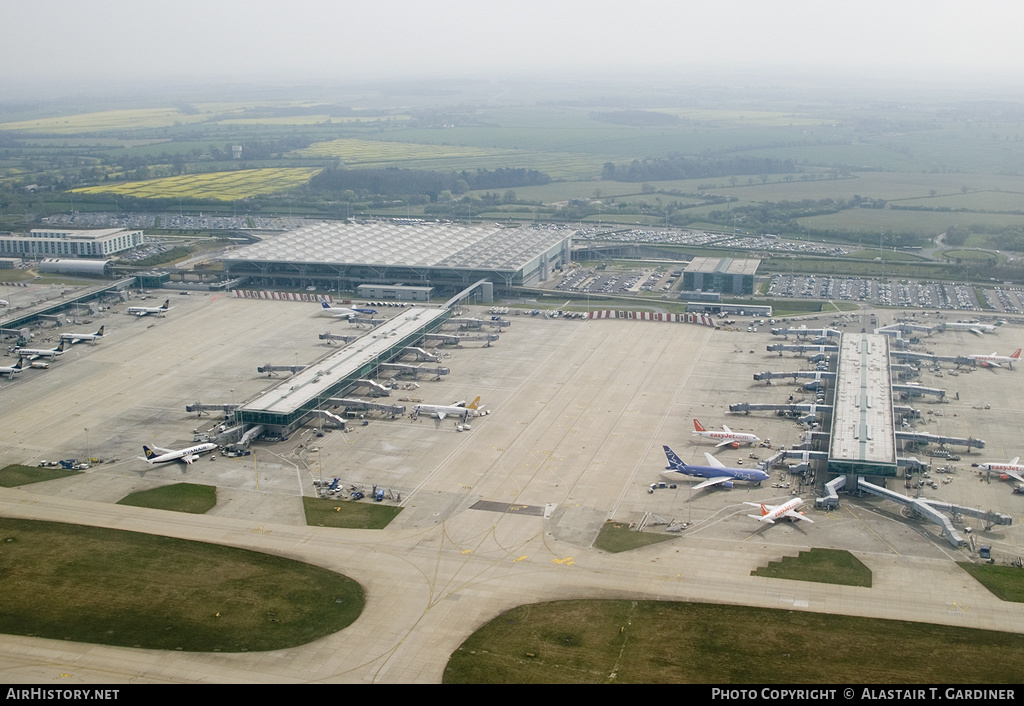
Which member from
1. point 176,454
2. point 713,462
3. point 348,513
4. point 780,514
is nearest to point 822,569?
point 780,514

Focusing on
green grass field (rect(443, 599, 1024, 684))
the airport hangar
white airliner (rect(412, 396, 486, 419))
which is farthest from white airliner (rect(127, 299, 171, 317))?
green grass field (rect(443, 599, 1024, 684))

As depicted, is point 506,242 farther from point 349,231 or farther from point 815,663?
point 815,663

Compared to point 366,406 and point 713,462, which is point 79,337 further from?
point 713,462

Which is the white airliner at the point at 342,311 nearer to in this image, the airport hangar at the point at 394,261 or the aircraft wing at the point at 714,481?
the airport hangar at the point at 394,261

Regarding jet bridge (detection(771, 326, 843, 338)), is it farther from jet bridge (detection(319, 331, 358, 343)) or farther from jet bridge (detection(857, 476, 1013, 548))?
jet bridge (detection(319, 331, 358, 343))

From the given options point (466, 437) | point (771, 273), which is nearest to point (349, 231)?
point (771, 273)
